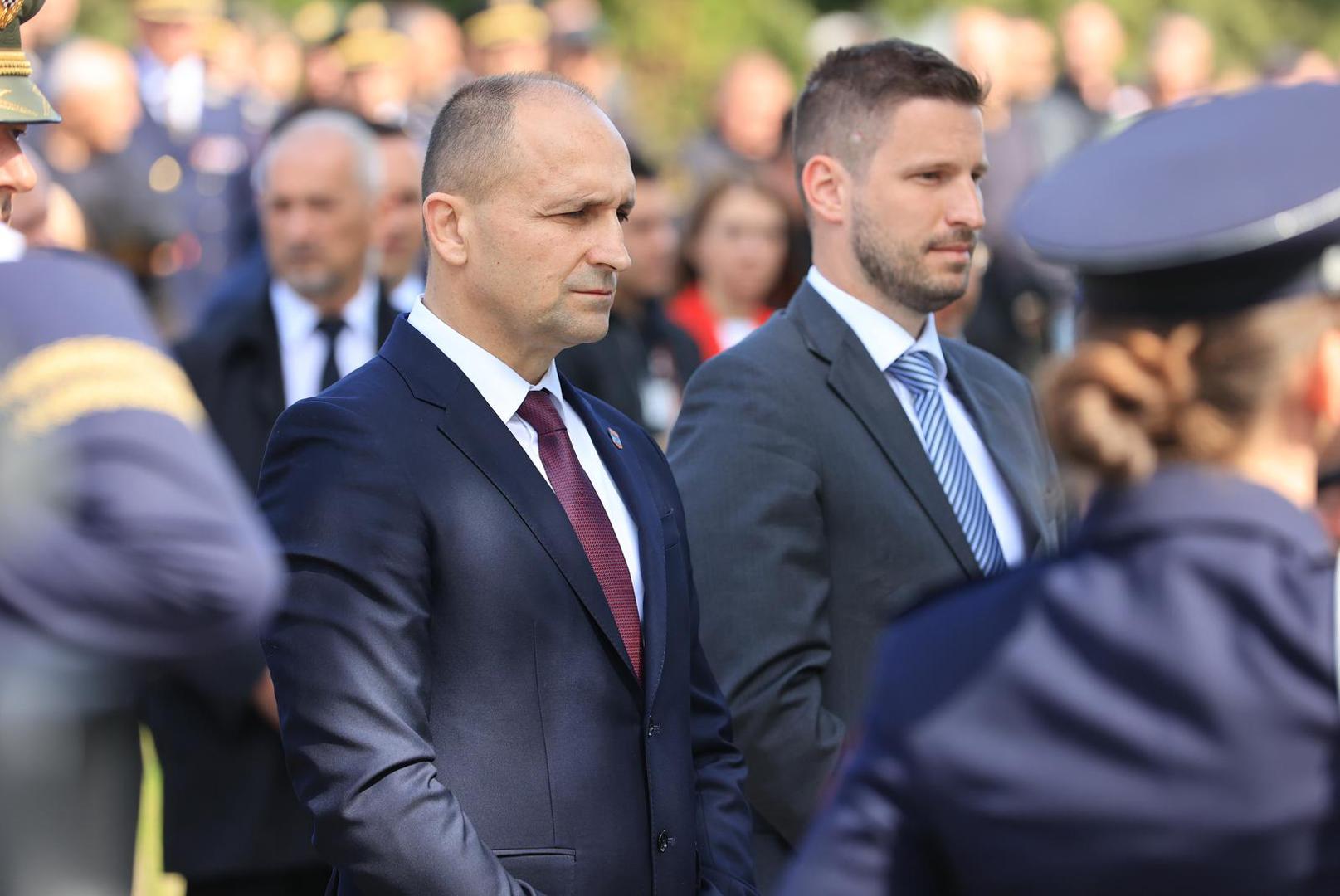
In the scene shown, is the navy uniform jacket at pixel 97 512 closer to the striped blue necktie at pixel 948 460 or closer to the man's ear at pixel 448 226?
the man's ear at pixel 448 226

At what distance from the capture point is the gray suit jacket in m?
3.86

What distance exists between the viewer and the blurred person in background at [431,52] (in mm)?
11797

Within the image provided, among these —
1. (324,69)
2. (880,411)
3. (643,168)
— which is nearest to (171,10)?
(324,69)

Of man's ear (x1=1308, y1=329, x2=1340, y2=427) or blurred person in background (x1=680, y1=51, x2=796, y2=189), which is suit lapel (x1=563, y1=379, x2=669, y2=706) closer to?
man's ear (x1=1308, y1=329, x2=1340, y2=427)

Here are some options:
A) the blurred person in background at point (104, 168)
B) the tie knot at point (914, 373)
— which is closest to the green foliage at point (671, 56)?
the blurred person in background at point (104, 168)

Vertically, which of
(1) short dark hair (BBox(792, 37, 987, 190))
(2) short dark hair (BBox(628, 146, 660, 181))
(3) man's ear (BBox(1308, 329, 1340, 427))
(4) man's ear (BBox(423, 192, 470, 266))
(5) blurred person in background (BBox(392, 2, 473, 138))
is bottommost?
(3) man's ear (BBox(1308, 329, 1340, 427))

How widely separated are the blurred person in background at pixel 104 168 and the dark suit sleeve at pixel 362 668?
6024mm

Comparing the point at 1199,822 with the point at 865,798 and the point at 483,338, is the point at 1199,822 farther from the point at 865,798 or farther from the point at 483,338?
the point at 483,338

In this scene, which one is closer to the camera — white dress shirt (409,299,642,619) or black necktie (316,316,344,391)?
white dress shirt (409,299,642,619)

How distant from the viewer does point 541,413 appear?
3.41m

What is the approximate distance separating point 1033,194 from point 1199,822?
0.71m

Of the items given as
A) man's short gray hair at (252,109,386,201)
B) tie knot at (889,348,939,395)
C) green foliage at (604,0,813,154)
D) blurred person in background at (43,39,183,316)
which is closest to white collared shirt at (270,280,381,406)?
man's short gray hair at (252,109,386,201)

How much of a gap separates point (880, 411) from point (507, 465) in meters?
1.10

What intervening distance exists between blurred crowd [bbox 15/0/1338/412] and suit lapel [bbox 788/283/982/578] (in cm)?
219
